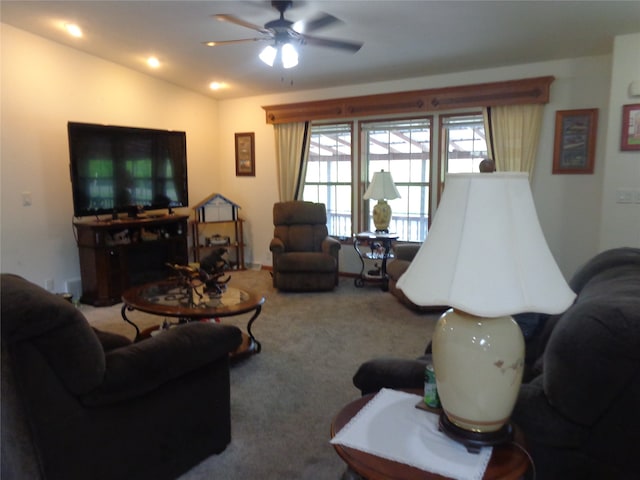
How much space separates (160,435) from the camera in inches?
72.9

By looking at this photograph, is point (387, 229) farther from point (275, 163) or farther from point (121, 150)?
point (121, 150)

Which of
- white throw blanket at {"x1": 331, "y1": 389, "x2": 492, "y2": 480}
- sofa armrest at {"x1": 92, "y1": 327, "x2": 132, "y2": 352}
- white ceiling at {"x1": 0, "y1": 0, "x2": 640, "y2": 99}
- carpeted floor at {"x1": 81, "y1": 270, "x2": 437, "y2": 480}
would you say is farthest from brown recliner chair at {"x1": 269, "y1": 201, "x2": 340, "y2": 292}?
white throw blanket at {"x1": 331, "y1": 389, "x2": 492, "y2": 480}

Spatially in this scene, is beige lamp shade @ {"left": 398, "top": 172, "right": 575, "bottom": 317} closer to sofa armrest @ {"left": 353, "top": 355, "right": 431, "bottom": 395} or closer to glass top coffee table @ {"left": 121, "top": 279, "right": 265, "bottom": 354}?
sofa armrest @ {"left": 353, "top": 355, "right": 431, "bottom": 395}

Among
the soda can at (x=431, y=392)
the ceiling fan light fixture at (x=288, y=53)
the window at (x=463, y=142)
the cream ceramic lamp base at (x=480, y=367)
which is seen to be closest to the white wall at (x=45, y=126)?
the ceiling fan light fixture at (x=288, y=53)

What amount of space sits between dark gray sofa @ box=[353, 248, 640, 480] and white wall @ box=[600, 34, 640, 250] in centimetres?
286

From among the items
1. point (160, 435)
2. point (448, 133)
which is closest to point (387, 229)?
point (448, 133)

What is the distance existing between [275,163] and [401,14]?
3264mm

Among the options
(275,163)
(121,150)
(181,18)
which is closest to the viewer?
(181,18)

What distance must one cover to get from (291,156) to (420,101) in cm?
191

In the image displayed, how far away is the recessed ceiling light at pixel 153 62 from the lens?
191 inches

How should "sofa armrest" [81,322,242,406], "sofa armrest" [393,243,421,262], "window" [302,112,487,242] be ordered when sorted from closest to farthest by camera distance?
"sofa armrest" [81,322,242,406]
"sofa armrest" [393,243,421,262]
"window" [302,112,487,242]

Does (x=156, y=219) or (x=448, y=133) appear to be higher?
(x=448, y=133)

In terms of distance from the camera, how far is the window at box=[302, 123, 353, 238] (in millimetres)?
5898

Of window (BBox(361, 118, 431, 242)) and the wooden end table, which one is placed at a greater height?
window (BBox(361, 118, 431, 242))
